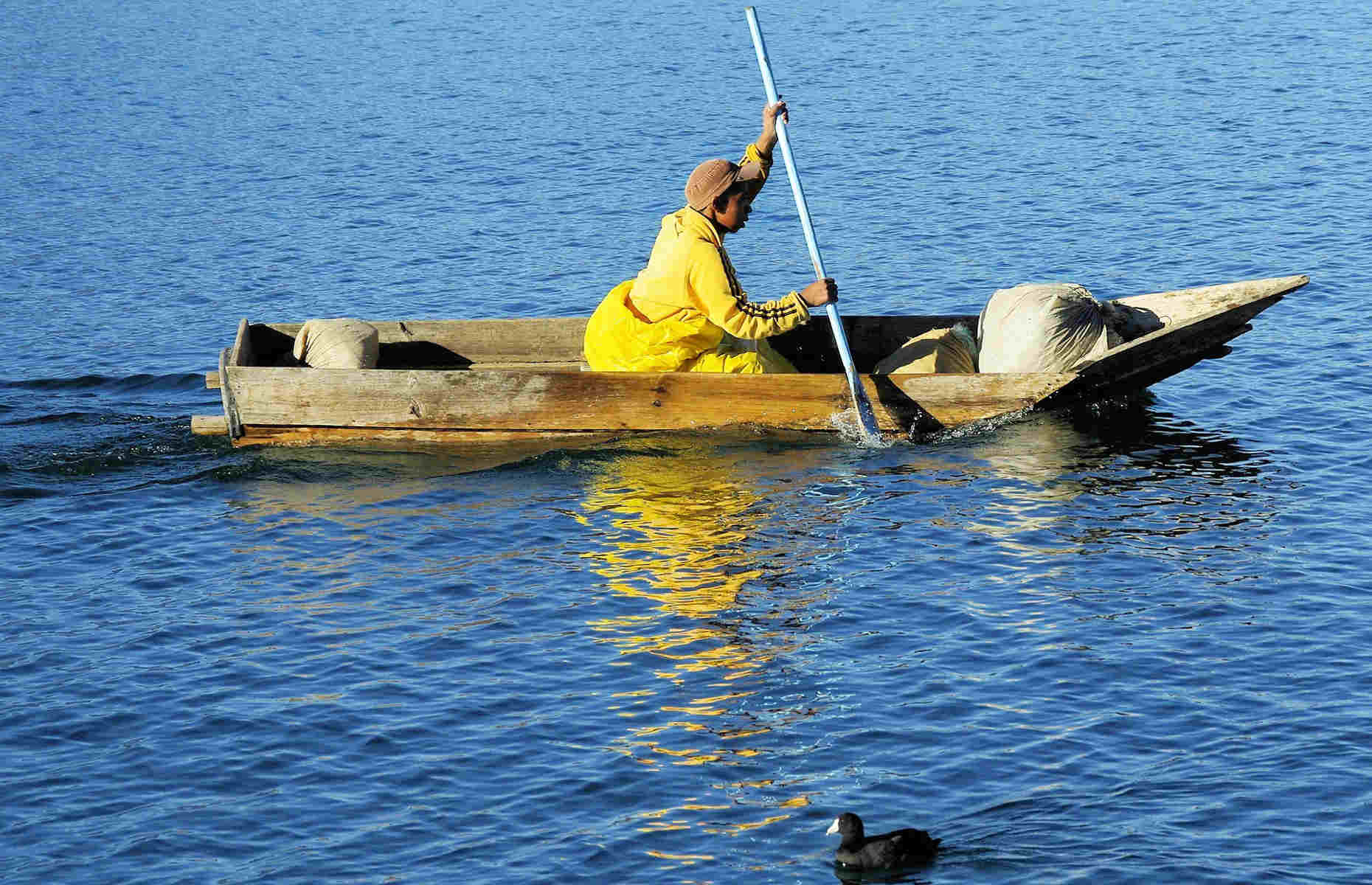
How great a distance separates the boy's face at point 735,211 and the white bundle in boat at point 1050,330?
2.01 m

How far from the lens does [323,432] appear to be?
39.8 feet

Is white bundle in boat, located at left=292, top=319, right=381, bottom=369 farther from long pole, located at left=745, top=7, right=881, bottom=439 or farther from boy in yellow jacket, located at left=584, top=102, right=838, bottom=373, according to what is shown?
long pole, located at left=745, top=7, right=881, bottom=439

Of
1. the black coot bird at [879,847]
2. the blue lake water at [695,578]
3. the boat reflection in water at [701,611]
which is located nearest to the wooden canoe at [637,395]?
the blue lake water at [695,578]

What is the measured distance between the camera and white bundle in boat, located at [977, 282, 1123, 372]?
11.9m

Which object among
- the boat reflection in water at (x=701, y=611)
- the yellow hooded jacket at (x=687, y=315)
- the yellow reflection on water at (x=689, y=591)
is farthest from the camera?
the yellow hooded jacket at (x=687, y=315)

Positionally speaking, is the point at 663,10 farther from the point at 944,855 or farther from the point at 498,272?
the point at 944,855

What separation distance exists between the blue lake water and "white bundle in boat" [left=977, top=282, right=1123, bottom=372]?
0.52m

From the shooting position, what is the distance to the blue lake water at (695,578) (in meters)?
7.68

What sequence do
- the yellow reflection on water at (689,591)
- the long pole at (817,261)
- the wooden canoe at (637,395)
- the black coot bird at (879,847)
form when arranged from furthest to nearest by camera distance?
the wooden canoe at (637,395), the long pole at (817,261), the yellow reflection on water at (689,591), the black coot bird at (879,847)

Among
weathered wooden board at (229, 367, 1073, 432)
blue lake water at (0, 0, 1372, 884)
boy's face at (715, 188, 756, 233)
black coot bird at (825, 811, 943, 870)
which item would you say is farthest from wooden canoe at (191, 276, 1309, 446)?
black coot bird at (825, 811, 943, 870)

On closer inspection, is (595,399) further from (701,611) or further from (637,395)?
(701,611)

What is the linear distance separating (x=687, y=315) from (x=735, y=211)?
31.6 inches

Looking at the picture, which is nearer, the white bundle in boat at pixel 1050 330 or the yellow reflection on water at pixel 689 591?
the yellow reflection on water at pixel 689 591

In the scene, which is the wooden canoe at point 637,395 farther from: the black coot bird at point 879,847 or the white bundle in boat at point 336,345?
the black coot bird at point 879,847
